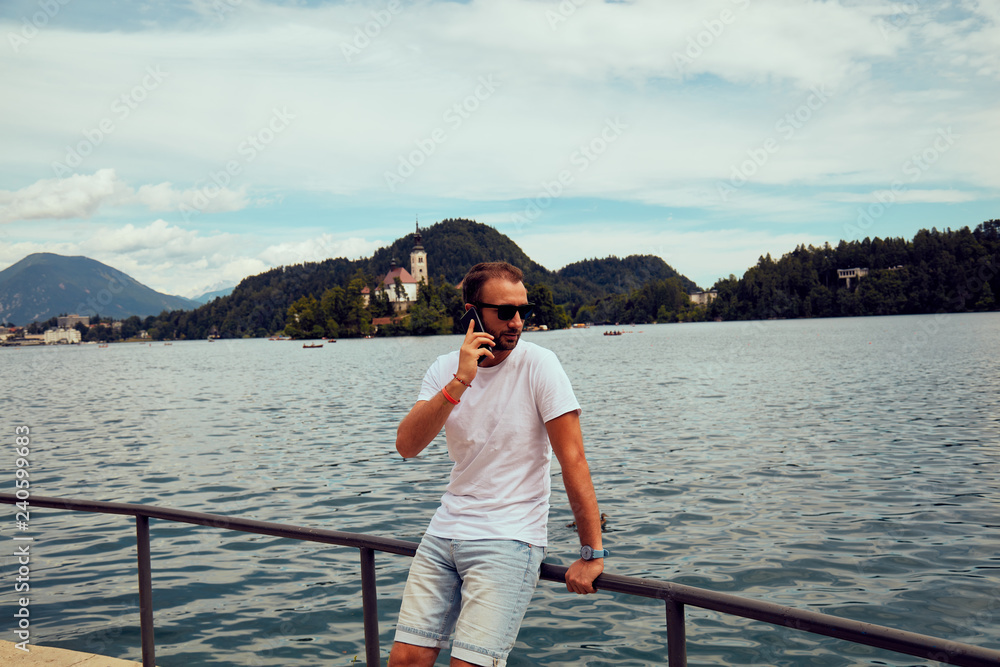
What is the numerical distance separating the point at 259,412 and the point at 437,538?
96.5ft

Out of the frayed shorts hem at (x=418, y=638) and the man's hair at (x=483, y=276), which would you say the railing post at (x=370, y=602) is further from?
the man's hair at (x=483, y=276)

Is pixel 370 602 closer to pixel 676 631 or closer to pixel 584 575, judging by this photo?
pixel 584 575

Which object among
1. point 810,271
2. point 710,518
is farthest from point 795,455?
point 810,271

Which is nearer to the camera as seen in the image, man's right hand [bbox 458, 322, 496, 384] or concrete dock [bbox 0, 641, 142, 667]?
man's right hand [bbox 458, 322, 496, 384]

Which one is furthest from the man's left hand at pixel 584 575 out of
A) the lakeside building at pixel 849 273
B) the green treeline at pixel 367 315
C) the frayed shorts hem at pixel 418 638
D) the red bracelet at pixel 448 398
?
the lakeside building at pixel 849 273

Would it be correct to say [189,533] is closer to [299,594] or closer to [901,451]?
[299,594]

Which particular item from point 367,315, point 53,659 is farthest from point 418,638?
point 367,315

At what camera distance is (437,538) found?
3.08 meters

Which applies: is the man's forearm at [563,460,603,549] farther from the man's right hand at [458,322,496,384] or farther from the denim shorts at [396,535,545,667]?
the man's right hand at [458,322,496,384]

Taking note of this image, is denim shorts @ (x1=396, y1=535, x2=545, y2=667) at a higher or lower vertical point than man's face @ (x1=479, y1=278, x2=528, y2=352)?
lower

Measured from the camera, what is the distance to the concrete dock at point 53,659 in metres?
4.44

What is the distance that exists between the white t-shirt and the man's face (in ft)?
0.25

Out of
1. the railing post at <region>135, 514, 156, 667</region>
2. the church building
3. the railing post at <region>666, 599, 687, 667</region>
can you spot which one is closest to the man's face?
the railing post at <region>666, 599, 687, 667</region>

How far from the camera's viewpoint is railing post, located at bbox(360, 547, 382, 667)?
11.3 ft
